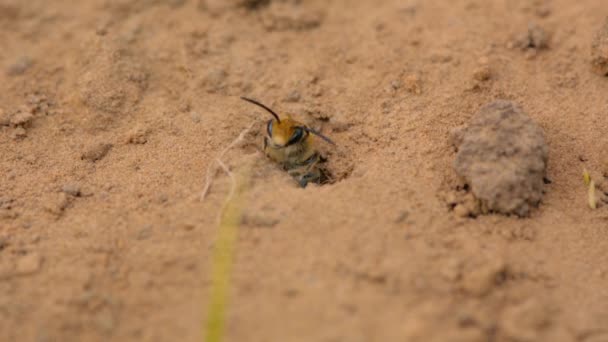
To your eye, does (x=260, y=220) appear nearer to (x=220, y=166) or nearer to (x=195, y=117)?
(x=220, y=166)

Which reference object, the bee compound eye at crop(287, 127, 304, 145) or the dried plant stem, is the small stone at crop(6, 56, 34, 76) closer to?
the dried plant stem

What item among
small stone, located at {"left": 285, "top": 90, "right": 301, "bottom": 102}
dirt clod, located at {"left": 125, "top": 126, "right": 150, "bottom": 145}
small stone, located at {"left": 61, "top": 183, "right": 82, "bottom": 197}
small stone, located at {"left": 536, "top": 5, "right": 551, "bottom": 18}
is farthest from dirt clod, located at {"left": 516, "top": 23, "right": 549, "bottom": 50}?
small stone, located at {"left": 61, "top": 183, "right": 82, "bottom": 197}

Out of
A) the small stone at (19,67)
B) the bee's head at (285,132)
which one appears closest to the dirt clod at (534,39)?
the bee's head at (285,132)

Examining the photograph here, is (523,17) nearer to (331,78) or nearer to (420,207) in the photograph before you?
(331,78)

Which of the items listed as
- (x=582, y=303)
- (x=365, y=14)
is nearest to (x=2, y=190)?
(x=365, y=14)

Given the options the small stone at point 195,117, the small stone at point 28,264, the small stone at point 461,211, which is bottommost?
the small stone at point 28,264

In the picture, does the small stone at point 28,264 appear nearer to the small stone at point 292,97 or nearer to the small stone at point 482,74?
the small stone at point 292,97
